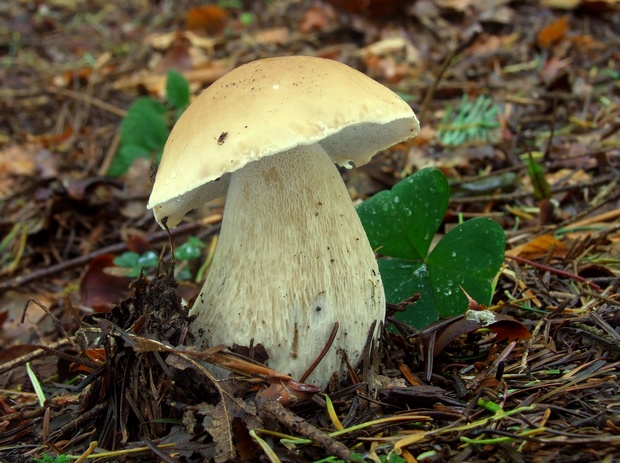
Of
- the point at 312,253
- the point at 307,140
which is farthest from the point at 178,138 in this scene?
the point at 312,253

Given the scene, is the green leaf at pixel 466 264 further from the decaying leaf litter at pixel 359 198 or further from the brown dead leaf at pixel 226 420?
the brown dead leaf at pixel 226 420

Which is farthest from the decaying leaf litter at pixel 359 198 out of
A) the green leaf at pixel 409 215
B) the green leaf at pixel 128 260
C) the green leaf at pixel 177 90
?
the green leaf at pixel 177 90

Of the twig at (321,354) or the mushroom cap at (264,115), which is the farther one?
the twig at (321,354)

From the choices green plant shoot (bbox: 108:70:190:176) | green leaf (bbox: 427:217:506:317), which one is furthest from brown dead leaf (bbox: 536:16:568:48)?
green leaf (bbox: 427:217:506:317)

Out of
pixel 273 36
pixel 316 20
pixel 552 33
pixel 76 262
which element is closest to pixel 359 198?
pixel 76 262

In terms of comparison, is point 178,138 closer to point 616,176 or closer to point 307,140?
point 307,140

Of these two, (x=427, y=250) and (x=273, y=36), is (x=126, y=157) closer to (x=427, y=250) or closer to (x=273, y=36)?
(x=427, y=250)

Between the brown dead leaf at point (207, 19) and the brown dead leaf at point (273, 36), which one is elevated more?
the brown dead leaf at point (207, 19)
